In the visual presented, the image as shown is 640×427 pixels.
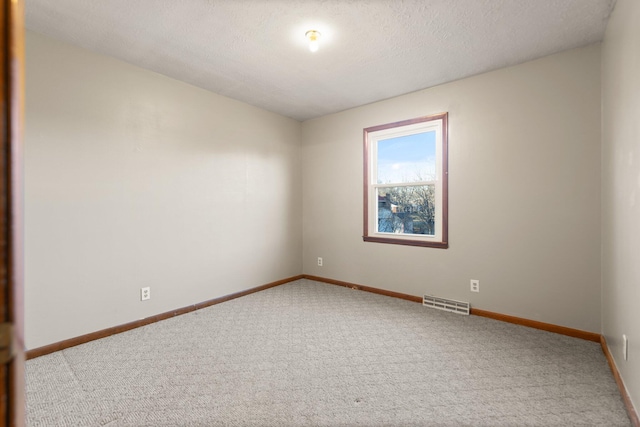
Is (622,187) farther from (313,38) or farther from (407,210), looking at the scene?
(313,38)

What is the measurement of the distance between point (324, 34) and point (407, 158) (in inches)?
73.3

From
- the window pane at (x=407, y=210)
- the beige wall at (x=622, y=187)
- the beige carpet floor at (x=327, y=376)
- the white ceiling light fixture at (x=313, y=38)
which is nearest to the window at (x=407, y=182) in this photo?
the window pane at (x=407, y=210)

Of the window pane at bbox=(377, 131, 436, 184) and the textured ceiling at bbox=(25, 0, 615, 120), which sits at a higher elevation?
the textured ceiling at bbox=(25, 0, 615, 120)

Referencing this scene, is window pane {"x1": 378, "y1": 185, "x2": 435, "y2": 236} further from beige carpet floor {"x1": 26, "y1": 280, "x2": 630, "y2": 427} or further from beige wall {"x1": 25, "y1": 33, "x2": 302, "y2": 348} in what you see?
beige wall {"x1": 25, "y1": 33, "x2": 302, "y2": 348}

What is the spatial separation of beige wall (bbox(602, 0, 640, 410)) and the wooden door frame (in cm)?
235

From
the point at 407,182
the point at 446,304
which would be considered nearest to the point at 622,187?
the point at 446,304

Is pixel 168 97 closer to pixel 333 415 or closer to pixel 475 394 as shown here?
pixel 333 415

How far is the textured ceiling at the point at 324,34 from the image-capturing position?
80.8 inches

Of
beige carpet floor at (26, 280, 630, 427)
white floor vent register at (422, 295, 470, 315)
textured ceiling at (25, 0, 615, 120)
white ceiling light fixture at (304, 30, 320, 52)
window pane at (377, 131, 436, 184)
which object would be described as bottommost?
beige carpet floor at (26, 280, 630, 427)

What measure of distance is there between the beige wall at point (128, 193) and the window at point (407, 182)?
57.2 inches

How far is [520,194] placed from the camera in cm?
288

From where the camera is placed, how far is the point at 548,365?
2.12 m

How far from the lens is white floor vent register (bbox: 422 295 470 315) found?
10.5 feet

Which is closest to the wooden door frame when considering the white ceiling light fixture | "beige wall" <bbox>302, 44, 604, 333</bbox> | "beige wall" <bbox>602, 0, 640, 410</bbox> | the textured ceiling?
the textured ceiling
